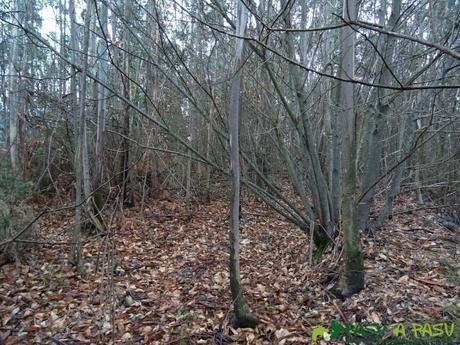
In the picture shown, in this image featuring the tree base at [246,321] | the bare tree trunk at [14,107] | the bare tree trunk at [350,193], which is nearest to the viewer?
the tree base at [246,321]

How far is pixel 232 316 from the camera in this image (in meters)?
2.56

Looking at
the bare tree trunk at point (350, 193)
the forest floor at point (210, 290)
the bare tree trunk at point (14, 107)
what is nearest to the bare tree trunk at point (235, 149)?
the forest floor at point (210, 290)

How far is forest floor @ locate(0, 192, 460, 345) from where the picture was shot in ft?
8.00

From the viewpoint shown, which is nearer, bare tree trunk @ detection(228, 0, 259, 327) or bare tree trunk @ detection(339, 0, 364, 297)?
bare tree trunk @ detection(228, 0, 259, 327)

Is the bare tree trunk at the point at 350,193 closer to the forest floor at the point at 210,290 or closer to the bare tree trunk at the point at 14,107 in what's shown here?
the forest floor at the point at 210,290

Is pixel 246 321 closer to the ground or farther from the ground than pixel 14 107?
closer to the ground

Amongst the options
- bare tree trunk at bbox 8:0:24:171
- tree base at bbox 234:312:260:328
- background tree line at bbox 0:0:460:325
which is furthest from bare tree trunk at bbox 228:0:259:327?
bare tree trunk at bbox 8:0:24:171

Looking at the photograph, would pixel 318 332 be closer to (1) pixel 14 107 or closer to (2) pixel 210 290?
(2) pixel 210 290

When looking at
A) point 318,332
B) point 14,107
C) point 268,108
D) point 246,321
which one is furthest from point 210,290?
point 14,107

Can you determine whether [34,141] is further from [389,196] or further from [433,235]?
[433,235]

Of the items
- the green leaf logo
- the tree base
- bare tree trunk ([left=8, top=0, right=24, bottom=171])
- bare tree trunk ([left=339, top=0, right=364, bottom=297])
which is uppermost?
bare tree trunk ([left=8, top=0, right=24, bottom=171])

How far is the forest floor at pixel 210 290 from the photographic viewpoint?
2.44 metres

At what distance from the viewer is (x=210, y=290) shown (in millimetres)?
3191

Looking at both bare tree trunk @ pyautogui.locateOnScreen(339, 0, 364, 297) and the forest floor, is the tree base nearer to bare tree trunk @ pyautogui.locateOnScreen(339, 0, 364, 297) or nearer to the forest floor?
the forest floor
